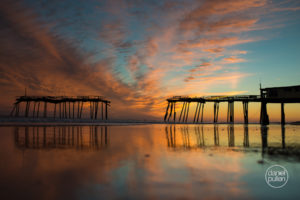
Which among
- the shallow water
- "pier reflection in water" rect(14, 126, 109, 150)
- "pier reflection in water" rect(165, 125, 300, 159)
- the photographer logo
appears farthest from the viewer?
"pier reflection in water" rect(14, 126, 109, 150)

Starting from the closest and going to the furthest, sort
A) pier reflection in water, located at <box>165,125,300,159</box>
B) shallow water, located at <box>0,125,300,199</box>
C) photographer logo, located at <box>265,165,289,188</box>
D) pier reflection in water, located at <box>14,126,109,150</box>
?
shallow water, located at <box>0,125,300,199</box>, photographer logo, located at <box>265,165,289,188</box>, pier reflection in water, located at <box>165,125,300,159</box>, pier reflection in water, located at <box>14,126,109,150</box>

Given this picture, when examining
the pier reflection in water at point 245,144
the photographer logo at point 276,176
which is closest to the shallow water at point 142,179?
the photographer logo at point 276,176

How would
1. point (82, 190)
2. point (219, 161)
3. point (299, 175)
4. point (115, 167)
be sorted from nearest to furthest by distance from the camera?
point (82, 190), point (299, 175), point (115, 167), point (219, 161)

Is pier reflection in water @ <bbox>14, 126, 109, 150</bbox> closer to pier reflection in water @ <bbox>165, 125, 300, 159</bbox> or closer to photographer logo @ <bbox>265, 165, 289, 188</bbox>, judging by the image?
pier reflection in water @ <bbox>165, 125, 300, 159</bbox>

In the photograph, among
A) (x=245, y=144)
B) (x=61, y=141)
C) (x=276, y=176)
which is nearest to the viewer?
(x=276, y=176)

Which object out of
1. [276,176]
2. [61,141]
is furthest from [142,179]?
[61,141]

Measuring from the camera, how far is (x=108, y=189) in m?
3.62

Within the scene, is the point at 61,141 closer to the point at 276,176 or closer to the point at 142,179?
the point at 142,179

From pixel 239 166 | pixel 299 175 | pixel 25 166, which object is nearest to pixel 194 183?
pixel 239 166

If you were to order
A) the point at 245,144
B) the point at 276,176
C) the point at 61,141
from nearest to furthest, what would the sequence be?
the point at 276,176 < the point at 245,144 < the point at 61,141

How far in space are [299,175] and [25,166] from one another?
6703 mm

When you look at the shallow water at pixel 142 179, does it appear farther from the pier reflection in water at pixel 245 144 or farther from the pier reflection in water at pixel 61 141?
the pier reflection in water at pixel 61 141

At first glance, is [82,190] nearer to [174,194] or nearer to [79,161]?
[174,194]

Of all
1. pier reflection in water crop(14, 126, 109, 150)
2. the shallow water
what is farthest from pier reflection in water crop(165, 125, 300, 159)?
pier reflection in water crop(14, 126, 109, 150)
